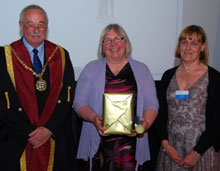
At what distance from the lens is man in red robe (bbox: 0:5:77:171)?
5.85 feet

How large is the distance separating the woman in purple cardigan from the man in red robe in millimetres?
222

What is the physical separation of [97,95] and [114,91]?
Result: 6.0 inches

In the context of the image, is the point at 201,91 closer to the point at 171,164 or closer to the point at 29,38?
the point at 171,164

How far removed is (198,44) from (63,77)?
4.11ft

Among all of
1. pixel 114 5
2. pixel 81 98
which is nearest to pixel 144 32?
pixel 114 5

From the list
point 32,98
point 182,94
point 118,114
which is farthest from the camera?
point 182,94

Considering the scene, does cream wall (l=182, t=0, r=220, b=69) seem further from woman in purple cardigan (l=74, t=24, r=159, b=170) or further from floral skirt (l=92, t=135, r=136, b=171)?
floral skirt (l=92, t=135, r=136, b=171)

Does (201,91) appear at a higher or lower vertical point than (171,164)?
higher

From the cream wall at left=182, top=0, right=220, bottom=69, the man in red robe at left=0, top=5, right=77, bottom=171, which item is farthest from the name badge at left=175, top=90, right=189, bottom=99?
the cream wall at left=182, top=0, right=220, bottom=69

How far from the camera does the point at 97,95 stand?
1885mm

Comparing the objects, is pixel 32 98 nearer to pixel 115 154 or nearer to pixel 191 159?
pixel 115 154

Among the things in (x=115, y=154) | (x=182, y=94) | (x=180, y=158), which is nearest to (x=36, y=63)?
(x=115, y=154)

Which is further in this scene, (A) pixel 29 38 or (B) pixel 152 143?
(B) pixel 152 143

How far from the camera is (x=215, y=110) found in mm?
1851
